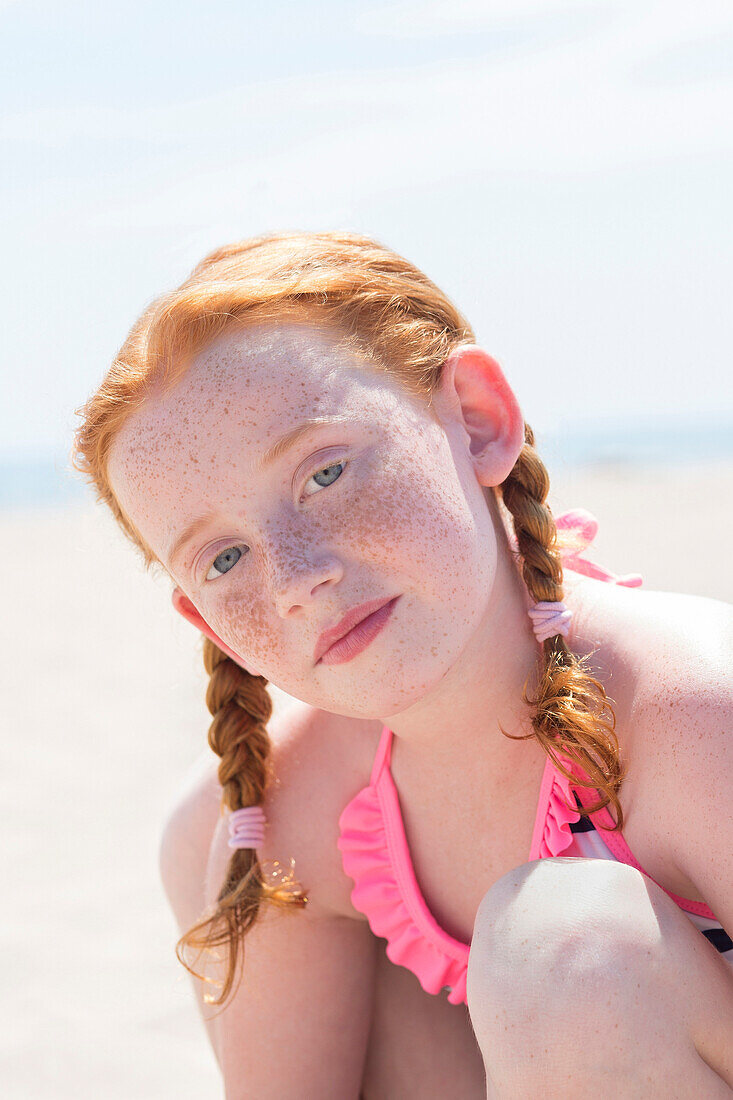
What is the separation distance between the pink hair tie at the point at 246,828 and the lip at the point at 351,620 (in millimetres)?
564

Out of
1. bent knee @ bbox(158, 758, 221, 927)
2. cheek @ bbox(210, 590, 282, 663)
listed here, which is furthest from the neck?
bent knee @ bbox(158, 758, 221, 927)

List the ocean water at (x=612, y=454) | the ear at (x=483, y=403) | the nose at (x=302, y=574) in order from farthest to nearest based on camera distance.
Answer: the ocean water at (x=612, y=454) < the ear at (x=483, y=403) < the nose at (x=302, y=574)

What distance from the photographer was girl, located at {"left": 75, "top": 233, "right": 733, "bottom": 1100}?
1.52 metres

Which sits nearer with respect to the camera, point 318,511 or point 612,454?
point 318,511

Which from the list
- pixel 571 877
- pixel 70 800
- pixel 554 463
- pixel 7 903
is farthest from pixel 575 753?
pixel 70 800

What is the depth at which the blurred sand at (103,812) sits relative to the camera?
2.57 metres

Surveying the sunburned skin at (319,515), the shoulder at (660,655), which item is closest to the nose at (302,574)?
the sunburned skin at (319,515)

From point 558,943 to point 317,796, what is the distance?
2.61 ft

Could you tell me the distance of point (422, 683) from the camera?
174 centimetres

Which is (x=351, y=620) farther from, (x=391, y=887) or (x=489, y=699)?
(x=391, y=887)

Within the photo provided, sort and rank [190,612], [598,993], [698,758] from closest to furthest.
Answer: [598,993] → [698,758] → [190,612]

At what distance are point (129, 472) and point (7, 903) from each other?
1.81 m

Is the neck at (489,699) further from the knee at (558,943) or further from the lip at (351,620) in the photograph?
the knee at (558,943)

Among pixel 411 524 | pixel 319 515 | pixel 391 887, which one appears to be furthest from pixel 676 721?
pixel 391 887
